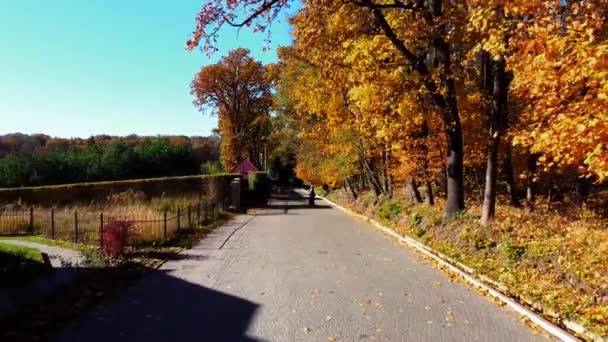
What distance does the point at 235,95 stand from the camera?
173 feet

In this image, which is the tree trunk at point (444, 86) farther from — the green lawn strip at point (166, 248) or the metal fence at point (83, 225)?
the metal fence at point (83, 225)

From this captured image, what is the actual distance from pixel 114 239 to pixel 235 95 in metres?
42.2

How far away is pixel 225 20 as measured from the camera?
986 centimetres

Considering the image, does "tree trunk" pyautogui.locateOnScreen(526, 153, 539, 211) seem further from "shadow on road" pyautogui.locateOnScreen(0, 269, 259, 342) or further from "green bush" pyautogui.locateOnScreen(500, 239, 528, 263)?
"shadow on road" pyautogui.locateOnScreen(0, 269, 259, 342)

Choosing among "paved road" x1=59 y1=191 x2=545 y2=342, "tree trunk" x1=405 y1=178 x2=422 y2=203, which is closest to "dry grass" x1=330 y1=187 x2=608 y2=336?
"paved road" x1=59 y1=191 x2=545 y2=342

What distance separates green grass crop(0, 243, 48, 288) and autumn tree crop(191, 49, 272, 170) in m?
43.4

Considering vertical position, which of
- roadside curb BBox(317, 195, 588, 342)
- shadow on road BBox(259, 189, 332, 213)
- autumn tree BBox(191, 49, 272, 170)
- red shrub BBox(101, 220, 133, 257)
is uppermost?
autumn tree BBox(191, 49, 272, 170)

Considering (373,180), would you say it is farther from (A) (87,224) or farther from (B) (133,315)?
(B) (133,315)

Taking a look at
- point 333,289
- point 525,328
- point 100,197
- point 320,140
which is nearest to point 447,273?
point 333,289

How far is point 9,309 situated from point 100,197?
25106 millimetres

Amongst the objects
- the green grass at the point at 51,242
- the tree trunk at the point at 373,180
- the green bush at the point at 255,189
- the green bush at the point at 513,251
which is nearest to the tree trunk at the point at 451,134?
the green bush at the point at 513,251

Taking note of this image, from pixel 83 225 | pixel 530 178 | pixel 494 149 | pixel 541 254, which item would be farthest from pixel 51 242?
pixel 530 178

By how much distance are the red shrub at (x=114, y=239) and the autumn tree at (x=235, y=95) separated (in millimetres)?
40093

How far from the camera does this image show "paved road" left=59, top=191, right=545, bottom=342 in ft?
21.0
